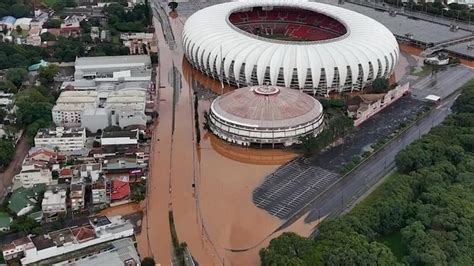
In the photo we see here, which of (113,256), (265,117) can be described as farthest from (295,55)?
(113,256)

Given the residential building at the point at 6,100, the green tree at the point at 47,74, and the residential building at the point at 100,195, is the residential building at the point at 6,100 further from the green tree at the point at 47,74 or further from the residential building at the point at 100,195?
the residential building at the point at 100,195

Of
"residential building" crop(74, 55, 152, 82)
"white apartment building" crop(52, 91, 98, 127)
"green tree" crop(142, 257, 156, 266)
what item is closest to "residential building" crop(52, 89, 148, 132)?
"white apartment building" crop(52, 91, 98, 127)

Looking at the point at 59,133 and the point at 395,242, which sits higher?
the point at 59,133

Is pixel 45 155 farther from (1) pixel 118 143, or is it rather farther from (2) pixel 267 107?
(2) pixel 267 107

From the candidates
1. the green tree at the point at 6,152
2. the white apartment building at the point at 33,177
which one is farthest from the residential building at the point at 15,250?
the green tree at the point at 6,152

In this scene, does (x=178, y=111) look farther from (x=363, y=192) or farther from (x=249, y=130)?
(x=363, y=192)

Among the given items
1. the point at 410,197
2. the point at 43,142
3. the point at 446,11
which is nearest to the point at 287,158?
the point at 410,197

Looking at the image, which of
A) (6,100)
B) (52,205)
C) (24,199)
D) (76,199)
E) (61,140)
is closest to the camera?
(52,205)
